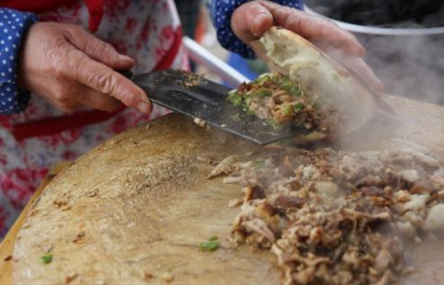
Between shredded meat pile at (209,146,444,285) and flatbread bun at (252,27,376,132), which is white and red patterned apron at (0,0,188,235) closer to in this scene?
flatbread bun at (252,27,376,132)

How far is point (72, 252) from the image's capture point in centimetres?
196

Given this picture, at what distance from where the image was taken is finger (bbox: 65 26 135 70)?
2.48 meters

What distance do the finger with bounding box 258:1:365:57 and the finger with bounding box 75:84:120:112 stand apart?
2.78 ft

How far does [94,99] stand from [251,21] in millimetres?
792

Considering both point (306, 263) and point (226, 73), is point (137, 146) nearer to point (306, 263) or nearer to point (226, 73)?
point (306, 263)

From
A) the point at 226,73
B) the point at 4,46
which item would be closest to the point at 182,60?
the point at 226,73

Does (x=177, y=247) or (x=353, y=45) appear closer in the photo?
(x=177, y=247)

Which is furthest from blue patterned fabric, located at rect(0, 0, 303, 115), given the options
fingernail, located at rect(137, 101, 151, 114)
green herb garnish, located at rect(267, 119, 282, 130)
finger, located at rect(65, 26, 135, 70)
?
green herb garnish, located at rect(267, 119, 282, 130)

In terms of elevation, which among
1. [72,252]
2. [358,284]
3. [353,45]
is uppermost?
[353,45]

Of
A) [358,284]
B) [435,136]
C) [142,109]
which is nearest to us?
[358,284]

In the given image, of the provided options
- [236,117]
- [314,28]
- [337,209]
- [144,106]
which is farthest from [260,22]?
[337,209]

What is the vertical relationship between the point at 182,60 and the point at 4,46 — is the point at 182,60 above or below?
below

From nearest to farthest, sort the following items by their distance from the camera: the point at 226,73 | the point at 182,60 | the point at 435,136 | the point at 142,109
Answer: the point at 142,109, the point at 435,136, the point at 182,60, the point at 226,73

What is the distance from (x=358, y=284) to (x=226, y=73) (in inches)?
91.2
